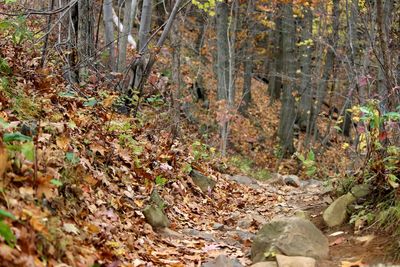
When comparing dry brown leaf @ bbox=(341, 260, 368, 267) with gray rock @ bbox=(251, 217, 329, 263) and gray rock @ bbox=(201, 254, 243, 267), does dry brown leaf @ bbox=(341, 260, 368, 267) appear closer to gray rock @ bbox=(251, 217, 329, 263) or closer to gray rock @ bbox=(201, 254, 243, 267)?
gray rock @ bbox=(251, 217, 329, 263)

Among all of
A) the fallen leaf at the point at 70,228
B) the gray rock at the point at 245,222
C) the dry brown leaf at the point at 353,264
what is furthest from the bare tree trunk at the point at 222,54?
the fallen leaf at the point at 70,228

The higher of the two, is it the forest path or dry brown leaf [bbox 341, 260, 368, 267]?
dry brown leaf [bbox 341, 260, 368, 267]

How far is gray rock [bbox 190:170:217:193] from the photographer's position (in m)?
7.52

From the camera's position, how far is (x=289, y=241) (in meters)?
4.59

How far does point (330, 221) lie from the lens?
562 cm

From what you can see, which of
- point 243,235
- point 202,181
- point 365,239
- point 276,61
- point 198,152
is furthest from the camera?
point 276,61

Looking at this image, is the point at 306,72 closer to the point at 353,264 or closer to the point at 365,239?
the point at 365,239

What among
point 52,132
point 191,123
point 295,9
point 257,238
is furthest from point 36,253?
point 295,9

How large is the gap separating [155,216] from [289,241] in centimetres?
144

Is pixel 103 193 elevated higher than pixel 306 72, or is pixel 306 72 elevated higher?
pixel 306 72

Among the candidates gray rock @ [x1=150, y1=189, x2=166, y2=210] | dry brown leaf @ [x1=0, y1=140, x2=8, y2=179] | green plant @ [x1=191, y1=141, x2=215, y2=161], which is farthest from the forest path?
dry brown leaf @ [x1=0, y1=140, x2=8, y2=179]

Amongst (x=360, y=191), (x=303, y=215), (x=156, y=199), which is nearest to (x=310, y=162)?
(x=303, y=215)

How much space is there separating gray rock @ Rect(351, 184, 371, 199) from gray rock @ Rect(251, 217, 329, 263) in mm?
921

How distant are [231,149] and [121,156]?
9998mm
